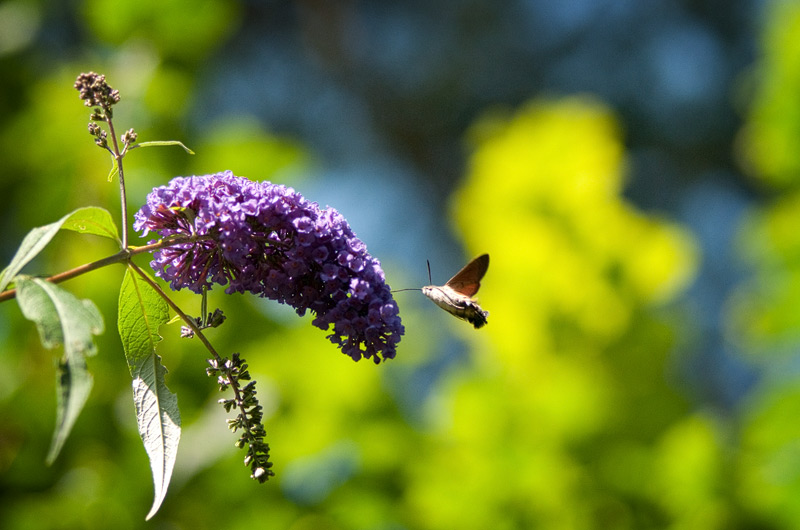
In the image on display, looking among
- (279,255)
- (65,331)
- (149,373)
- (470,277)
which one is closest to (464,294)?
(470,277)

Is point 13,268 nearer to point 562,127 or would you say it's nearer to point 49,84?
point 49,84

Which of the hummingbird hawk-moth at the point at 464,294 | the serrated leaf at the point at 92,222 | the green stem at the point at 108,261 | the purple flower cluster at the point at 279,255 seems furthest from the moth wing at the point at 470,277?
the serrated leaf at the point at 92,222

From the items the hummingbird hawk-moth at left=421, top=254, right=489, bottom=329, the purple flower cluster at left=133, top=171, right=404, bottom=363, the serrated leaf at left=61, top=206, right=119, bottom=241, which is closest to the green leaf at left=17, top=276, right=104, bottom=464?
the serrated leaf at left=61, top=206, right=119, bottom=241

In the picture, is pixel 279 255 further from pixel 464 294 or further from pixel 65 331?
pixel 65 331

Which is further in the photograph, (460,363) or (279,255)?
(460,363)

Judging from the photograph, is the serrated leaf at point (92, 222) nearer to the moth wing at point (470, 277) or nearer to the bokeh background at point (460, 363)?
the moth wing at point (470, 277)

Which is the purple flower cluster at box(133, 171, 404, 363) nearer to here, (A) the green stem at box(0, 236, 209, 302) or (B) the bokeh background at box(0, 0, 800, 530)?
(A) the green stem at box(0, 236, 209, 302)
